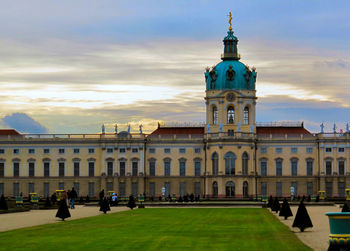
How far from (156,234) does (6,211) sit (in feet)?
95.5

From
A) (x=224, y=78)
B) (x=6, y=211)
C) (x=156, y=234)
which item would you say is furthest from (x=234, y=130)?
(x=156, y=234)

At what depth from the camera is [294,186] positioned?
411ft

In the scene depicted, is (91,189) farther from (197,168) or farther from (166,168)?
(197,168)

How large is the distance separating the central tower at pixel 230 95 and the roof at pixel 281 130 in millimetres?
4758

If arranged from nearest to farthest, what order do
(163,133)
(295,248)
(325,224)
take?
(295,248) → (325,224) → (163,133)

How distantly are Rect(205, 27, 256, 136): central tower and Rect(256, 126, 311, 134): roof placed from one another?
4.76 meters

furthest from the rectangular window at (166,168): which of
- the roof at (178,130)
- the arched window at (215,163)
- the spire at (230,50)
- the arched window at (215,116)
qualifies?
the spire at (230,50)

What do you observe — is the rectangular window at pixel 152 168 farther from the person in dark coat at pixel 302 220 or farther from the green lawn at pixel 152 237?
the person in dark coat at pixel 302 220

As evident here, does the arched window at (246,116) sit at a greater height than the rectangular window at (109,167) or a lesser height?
greater

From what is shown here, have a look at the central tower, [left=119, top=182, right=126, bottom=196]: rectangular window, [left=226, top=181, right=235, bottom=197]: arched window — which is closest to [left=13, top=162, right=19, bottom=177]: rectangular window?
[left=119, top=182, right=126, bottom=196]: rectangular window

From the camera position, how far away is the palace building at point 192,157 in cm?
12431

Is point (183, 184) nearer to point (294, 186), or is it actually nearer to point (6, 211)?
point (294, 186)

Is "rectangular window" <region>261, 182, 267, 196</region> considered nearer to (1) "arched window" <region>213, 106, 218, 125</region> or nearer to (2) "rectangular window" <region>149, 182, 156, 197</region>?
(1) "arched window" <region>213, 106, 218, 125</region>

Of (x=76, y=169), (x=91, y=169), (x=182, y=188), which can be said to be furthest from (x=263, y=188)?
(x=76, y=169)
